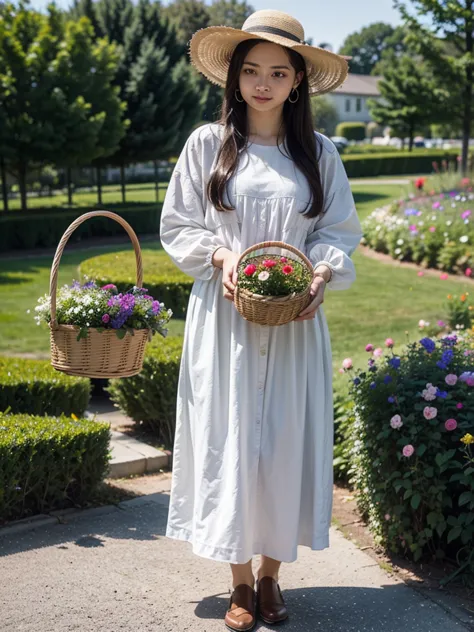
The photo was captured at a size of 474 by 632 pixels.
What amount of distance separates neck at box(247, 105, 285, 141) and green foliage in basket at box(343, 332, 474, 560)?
4.01ft

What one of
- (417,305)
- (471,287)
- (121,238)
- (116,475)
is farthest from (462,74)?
(116,475)

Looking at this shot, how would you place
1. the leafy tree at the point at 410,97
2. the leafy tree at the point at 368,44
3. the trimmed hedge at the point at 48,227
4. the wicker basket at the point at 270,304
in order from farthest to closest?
the leafy tree at the point at 368,44 < the leafy tree at the point at 410,97 < the trimmed hedge at the point at 48,227 < the wicker basket at the point at 270,304

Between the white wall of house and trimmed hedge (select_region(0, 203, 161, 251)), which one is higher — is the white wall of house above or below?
above

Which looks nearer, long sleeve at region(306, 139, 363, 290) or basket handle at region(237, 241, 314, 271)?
basket handle at region(237, 241, 314, 271)

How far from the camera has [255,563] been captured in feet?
11.7

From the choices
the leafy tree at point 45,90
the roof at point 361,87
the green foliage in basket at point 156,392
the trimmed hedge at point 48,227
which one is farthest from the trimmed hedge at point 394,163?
the roof at point 361,87

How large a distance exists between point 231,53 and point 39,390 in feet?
7.61

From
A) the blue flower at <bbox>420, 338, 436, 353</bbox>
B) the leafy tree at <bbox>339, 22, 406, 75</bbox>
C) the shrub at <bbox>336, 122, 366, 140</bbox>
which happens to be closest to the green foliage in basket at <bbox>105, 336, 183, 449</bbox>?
the blue flower at <bbox>420, 338, 436, 353</bbox>

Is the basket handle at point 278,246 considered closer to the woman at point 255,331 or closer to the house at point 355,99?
the woman at point 255,331

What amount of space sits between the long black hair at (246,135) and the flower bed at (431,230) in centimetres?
877

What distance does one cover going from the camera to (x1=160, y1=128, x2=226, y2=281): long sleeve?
3.04m

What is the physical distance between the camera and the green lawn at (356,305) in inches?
315

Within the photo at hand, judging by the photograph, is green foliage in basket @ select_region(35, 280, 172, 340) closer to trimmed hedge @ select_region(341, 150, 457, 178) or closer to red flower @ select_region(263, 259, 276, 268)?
red flower @ select_region(263, 259, 276, 268)

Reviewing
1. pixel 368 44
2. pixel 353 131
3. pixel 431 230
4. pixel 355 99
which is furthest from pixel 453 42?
pixel 368 44
